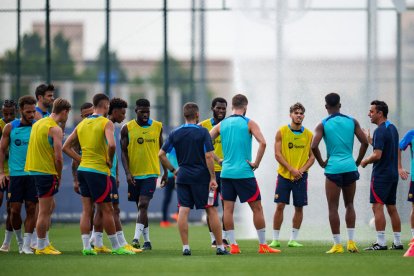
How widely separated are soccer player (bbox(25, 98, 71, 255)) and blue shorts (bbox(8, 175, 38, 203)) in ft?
2.04

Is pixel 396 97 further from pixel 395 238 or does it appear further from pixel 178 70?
pixel 178 70

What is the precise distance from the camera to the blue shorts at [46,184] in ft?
47.5

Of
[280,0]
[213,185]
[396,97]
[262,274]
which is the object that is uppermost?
[280,0]

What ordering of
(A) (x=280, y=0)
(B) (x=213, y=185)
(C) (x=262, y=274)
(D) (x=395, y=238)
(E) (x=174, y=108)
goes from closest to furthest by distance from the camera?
(C) (x=262, y=274) → (B) (x=213, y=185) → (D) (x=395, y=238) → (A) (x=280, y=0) → (E) (x=174, y=108)

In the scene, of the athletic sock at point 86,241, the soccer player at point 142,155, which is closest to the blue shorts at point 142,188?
the soccer player at point 142,155

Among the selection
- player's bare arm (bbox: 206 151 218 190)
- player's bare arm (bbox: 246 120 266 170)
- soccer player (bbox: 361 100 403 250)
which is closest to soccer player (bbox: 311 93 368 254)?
player's bare arm (bbox: 246 120 266 170)

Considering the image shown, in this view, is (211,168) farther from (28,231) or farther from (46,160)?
(28,231)

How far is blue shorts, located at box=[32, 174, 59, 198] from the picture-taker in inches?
570

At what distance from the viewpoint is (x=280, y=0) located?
19844mm

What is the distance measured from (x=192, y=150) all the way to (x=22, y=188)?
2723mm

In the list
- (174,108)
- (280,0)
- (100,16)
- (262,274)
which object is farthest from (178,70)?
(262,274)

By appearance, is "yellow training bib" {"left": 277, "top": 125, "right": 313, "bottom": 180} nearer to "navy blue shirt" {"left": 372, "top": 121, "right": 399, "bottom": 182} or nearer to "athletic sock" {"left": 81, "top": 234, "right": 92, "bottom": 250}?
"navy blue shirt" {"left": 372, "top": 121, "right": 399, "bottom": 182}

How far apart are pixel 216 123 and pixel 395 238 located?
10.1 feet

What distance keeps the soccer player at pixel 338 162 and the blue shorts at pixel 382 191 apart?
931mm
